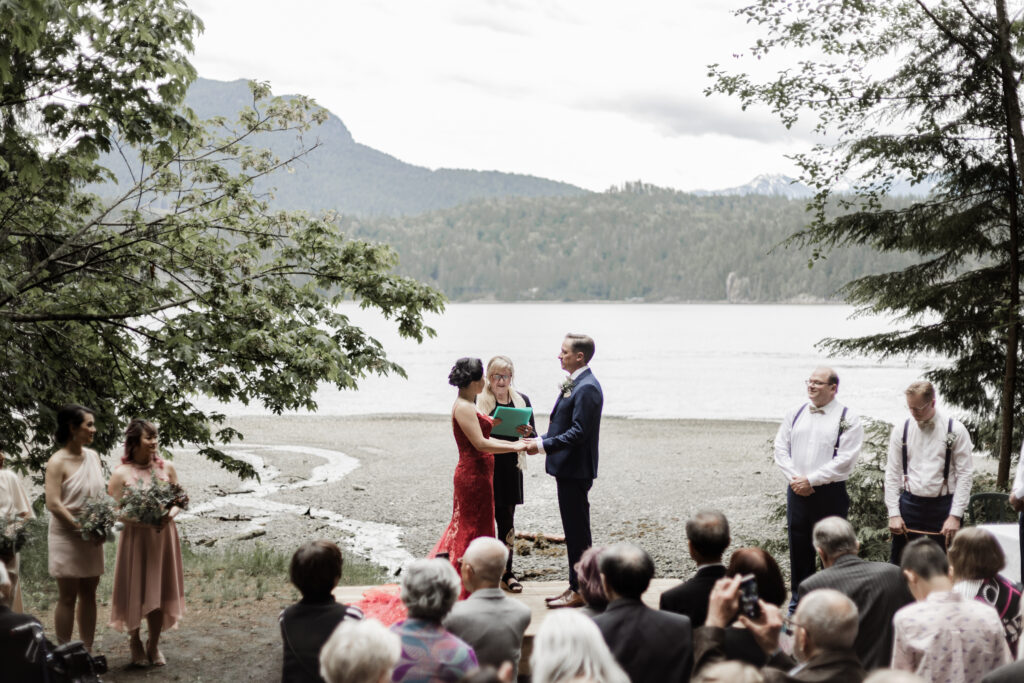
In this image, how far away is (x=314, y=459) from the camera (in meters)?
25.0

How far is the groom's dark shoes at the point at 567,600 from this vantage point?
257 inches

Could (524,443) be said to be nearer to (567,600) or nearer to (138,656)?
(567,600)

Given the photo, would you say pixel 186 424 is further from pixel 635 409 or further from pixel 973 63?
pixel 635 409

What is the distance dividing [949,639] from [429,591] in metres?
2.32

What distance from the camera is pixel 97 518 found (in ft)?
19.7

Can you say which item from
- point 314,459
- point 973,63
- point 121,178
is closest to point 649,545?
point 973,63

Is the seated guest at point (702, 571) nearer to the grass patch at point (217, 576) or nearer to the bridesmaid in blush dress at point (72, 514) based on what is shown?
the bridesmaid in blush dress at point (72, 514)

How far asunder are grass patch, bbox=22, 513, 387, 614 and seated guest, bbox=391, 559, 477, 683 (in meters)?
6.33

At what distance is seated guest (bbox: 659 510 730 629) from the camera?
4297 mm

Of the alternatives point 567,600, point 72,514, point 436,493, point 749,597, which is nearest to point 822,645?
point 749,597

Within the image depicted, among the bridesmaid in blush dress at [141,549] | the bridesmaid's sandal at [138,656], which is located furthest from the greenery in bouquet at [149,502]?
the bridesmaid's sandal at [138,656]

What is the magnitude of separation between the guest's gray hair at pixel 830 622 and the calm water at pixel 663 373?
328 inches

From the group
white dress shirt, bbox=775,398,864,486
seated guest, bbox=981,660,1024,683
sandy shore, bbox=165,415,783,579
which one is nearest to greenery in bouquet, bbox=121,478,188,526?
white dress shirt, bbox=775,398,864,486

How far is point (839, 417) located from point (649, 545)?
24.0 ft
